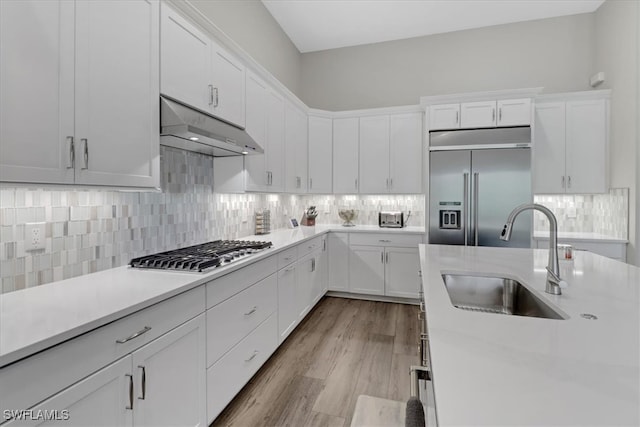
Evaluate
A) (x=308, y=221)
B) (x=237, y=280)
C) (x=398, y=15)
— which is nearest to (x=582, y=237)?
(x=308, y=221)

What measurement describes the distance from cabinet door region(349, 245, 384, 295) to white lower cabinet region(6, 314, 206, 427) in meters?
2.67

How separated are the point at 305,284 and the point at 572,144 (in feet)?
11.5

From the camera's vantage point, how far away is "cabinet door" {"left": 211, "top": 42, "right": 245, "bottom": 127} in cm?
230

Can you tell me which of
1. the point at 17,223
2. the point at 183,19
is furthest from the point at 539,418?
the point at 183,19

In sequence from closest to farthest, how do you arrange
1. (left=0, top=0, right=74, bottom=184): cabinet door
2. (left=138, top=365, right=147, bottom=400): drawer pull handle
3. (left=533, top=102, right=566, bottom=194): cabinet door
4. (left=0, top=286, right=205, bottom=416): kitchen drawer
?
(left=0, top=286, right=205, bottom=416): kitchen drawer, (left=0, top=0, right=74, bottom=184): cabinet door, (left=138, top=365, right=147, bottom=400): drawer pull handle, (left=533, top=102, right=566, bottom=194): cabinet door

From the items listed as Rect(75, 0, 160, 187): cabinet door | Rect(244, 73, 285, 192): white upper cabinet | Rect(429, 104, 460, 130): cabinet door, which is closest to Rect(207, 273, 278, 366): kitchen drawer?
Rect(75, 0, 160, 187): cabinet door

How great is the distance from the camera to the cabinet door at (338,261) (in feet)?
13.6

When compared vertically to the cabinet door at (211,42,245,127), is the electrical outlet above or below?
below

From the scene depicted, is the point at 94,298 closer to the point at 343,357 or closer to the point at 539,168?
the point at 343,357

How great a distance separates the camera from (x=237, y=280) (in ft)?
6.43

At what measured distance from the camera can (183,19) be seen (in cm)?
199

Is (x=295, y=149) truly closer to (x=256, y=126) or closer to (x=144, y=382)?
(x=256, y=126)

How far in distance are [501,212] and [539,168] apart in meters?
0.84

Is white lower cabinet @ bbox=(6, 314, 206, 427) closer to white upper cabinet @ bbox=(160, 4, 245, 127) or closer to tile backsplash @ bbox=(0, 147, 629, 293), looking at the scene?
tile backsplash @ bbox=(0, 147, 629, 293)
